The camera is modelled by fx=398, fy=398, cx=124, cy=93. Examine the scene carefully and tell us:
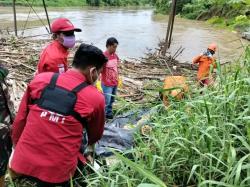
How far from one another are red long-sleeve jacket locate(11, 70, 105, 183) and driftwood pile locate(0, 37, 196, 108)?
378 cm

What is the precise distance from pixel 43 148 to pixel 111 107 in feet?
12.4

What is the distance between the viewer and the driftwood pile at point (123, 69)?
7.47 metres

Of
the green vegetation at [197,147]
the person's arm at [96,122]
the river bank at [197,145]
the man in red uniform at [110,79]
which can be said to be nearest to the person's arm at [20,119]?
the river bank at [197,145]

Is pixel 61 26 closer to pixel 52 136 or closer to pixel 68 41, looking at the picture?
pixel 68 41

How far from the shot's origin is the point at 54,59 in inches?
158

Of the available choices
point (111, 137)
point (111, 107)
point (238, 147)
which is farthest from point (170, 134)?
point (111, 107)

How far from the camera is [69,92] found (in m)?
2.60

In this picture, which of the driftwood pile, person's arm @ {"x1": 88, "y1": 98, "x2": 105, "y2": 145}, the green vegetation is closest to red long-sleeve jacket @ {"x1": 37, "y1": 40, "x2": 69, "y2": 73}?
person's arm @ {"x1": 88, "y1": 98, "x2": 105, "y2": 145}

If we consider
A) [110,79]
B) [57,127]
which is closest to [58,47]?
[57,127]

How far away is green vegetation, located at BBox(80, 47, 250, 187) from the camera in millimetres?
2302

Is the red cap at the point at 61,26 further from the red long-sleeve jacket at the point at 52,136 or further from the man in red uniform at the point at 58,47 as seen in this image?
the red long-sleeve jacket at the point at 52,136

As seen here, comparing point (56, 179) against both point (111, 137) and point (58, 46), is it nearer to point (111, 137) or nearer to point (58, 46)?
point (111, 137)

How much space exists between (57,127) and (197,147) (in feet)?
2.97

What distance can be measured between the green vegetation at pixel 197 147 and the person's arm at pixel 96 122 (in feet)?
0.82
